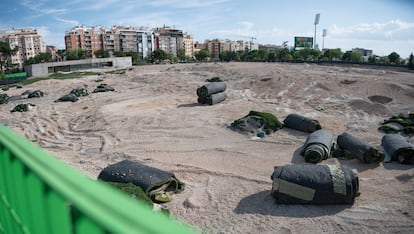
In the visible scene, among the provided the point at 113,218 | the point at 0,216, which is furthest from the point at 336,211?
the point at 113,218

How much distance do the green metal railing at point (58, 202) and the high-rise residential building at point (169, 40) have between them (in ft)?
425

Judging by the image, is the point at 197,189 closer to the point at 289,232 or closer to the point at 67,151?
the point at 289,232

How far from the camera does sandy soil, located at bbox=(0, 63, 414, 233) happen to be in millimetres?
Result: 6949

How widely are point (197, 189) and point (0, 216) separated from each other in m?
6.39

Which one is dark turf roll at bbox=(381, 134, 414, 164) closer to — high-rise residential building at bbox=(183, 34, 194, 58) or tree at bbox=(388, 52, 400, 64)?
tree at bbox=(388, 52, 400, 64)

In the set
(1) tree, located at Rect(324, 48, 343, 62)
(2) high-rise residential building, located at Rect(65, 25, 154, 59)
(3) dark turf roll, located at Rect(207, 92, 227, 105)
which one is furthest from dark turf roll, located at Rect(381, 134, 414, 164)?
(2) high-rise residential building, located at Rect(65, 25, 154, 59)

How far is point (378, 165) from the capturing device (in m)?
9.78

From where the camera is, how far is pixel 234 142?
41.5ft

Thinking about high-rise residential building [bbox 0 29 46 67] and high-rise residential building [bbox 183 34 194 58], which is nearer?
high-rise residential building [bbox 0 29 46 67]

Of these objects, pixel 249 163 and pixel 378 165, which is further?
pixel 249 163

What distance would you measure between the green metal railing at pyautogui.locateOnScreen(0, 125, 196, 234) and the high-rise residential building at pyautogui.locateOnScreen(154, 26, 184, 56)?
129 metres

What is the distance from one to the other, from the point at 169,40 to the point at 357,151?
128710 mm

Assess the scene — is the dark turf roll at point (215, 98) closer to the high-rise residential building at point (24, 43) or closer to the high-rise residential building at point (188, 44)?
the high-rise residential building at point (24, 43)

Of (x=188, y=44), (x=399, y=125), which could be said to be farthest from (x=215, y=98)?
(x=188, y=44)
